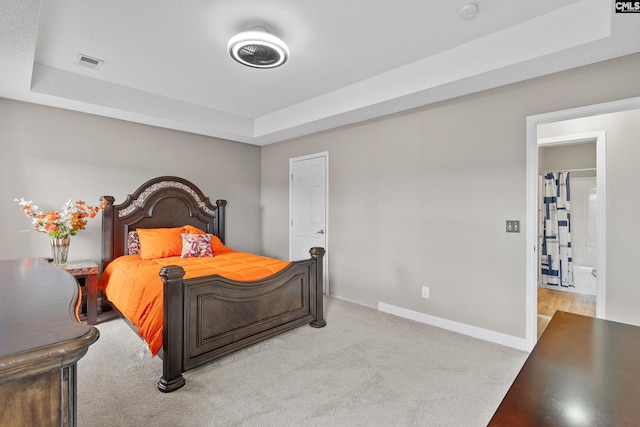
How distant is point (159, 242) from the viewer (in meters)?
3.69

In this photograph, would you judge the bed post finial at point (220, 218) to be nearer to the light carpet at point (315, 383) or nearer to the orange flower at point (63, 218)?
the orange flower at point (63, 218)

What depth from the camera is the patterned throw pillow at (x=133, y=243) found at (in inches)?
149

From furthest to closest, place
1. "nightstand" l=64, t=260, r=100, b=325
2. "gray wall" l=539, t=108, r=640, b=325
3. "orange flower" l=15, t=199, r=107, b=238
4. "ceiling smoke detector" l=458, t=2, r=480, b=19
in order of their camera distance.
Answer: "nightstand" l=64, t=260, r=100, b=325, "orange flower" l=15, t=199, r=107, b=238, "gray wall" l=539, t=108, r=640, b=325, "ceiling smoke detector" l=458, t=2, r=480, b=19

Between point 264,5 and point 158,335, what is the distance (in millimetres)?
2390

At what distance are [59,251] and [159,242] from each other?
35.6 inches

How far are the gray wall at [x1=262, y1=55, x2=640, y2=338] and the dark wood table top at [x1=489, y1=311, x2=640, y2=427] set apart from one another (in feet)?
6.12

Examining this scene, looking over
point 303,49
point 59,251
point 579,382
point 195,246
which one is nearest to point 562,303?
point 579,382

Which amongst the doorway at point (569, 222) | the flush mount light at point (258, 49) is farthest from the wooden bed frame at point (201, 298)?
the doorway at point (569, 222)

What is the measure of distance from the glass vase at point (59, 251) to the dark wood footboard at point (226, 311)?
176 centimetres

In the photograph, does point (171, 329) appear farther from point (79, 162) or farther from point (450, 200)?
point (450, 200)

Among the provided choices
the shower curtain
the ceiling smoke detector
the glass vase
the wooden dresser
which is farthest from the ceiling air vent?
the shower curtain

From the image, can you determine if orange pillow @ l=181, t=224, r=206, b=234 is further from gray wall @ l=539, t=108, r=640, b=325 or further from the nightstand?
gray wall @ l=539, t=108, r=640, b=325

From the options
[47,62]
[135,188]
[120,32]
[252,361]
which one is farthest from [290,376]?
[47,62]

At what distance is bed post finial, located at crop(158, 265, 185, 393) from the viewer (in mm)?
2125
